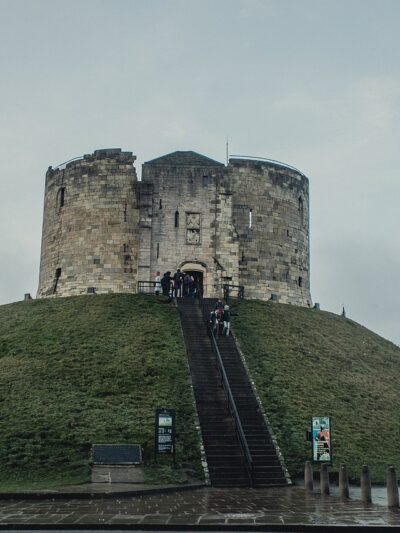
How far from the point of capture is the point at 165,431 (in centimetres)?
1712

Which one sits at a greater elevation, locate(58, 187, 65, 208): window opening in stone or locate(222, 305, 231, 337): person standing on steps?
locate(58, 187, 65, 208): window opening in stone

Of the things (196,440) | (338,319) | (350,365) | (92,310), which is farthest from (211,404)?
(338,319)

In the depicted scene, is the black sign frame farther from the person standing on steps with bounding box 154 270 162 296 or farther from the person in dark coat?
the person standing on steps with bounding box 154 270 162 296

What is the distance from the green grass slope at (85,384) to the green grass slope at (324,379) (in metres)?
2.78

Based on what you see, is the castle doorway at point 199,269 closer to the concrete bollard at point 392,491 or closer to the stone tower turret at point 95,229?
the stone tower turret at point 95,229

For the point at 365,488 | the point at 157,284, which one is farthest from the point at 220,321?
the point at 365,488

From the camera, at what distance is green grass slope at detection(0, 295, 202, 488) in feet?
55.4

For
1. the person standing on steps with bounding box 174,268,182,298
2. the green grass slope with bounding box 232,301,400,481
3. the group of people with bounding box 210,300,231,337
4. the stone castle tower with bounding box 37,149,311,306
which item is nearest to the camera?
the green grass slope with bounding box 232,301,400,481

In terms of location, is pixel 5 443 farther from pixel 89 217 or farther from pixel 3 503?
pixel 89 217

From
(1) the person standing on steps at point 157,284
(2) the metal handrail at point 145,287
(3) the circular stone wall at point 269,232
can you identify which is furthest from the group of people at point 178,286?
(3) the circular stone wall at point 269,232

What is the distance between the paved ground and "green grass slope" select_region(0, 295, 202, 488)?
237 centimetres

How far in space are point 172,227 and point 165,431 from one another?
18008 mm

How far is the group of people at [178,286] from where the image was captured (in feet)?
102

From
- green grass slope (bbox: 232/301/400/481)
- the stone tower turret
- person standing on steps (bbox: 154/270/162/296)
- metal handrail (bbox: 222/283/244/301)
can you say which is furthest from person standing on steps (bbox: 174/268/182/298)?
the stone tower turret
